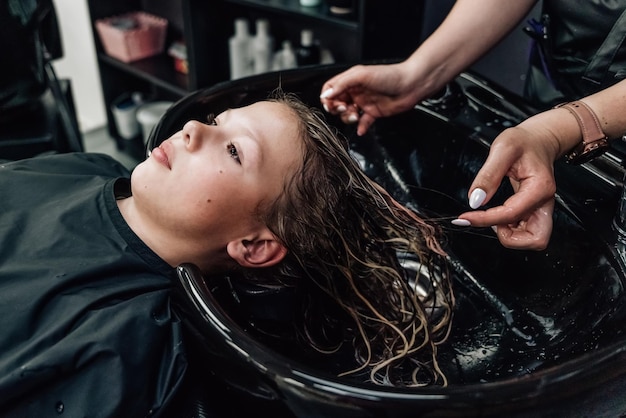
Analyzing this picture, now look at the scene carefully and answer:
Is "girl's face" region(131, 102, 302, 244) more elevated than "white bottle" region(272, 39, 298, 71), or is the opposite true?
"girl's face" region(131, 102, 302, 244)

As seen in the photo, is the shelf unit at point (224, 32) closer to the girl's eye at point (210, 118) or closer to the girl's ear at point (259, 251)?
the girl's eye at point (210, 118)

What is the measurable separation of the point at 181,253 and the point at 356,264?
317 mm

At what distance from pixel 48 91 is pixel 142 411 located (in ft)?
4.95

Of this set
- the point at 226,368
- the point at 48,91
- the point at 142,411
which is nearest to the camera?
the point at 226,368

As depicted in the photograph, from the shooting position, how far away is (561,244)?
1035mm

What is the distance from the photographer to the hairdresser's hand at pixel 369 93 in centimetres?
125

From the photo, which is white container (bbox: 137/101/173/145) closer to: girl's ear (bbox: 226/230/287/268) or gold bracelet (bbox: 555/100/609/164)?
girl's ear (bbox: 226/230/287/268)

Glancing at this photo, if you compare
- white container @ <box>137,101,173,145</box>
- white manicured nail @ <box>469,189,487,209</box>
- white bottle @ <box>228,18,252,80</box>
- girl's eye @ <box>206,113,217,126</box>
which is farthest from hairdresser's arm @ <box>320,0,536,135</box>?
white container @ <box>137,101,173,145</box>

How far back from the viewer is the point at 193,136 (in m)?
1.06

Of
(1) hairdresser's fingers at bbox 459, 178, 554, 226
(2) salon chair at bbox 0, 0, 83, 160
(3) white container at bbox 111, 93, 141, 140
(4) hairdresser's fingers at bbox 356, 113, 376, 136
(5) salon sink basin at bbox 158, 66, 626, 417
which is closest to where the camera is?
(5) salon sink basin at bbox 158, 66, 626, 417

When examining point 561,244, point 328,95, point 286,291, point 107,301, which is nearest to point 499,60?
point 328,95

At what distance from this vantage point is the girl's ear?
1.09 meters

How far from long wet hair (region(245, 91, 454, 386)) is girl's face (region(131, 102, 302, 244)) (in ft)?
0.10

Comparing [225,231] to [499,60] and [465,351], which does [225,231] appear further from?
[499,60]
